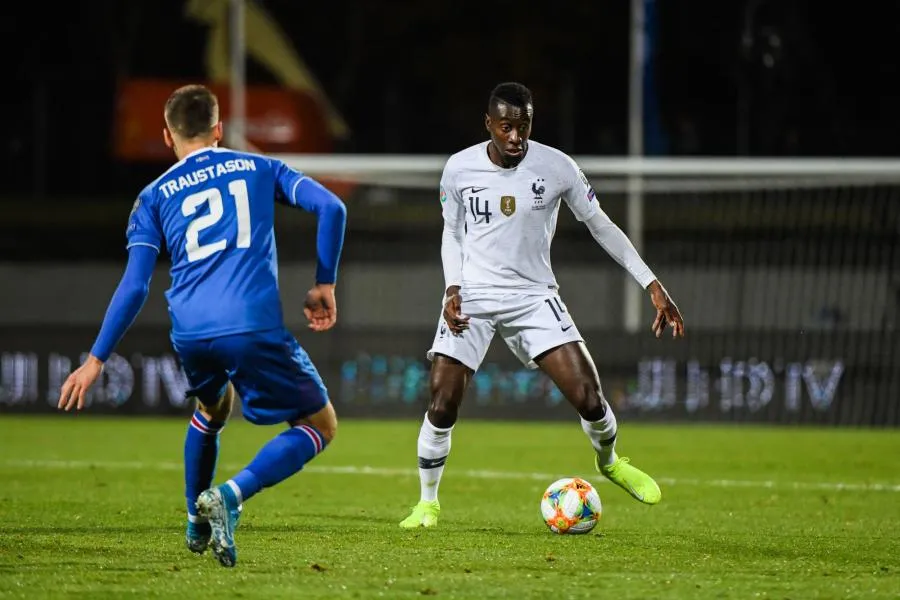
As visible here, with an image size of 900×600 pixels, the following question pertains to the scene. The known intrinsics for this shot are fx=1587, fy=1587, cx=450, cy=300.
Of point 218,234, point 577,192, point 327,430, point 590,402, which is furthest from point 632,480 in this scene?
point 218,234

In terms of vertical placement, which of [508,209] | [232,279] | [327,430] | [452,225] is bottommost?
[327,430]

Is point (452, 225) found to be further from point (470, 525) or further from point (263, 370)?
point (263, 370)

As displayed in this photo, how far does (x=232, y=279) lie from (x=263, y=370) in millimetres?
414

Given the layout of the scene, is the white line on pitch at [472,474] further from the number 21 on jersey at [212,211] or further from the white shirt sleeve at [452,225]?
the number 21 on jersey at [212,211]

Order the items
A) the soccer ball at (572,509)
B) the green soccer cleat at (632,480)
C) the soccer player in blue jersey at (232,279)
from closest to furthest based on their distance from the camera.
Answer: the soccer player in blue jersey at (232,279), the soccer ball at (572,509), the green soccer cleat at (632,480)

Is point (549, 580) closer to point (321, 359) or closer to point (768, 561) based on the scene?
point (768, 561)

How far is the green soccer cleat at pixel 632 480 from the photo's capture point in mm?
8836

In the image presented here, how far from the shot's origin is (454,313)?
853 cm

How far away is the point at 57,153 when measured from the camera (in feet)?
99.9

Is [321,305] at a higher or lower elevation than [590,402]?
higher

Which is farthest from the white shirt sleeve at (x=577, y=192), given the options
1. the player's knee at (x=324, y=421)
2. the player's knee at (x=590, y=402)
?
the player's knee at (x=324, y=421)

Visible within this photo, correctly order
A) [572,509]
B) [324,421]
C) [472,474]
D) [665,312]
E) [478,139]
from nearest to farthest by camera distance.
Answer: [324,421] → [572,509] → [665,312] → [472,474] → [478,139]

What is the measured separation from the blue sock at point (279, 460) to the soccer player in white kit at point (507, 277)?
1699 mm

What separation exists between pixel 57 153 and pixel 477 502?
2203 cm
